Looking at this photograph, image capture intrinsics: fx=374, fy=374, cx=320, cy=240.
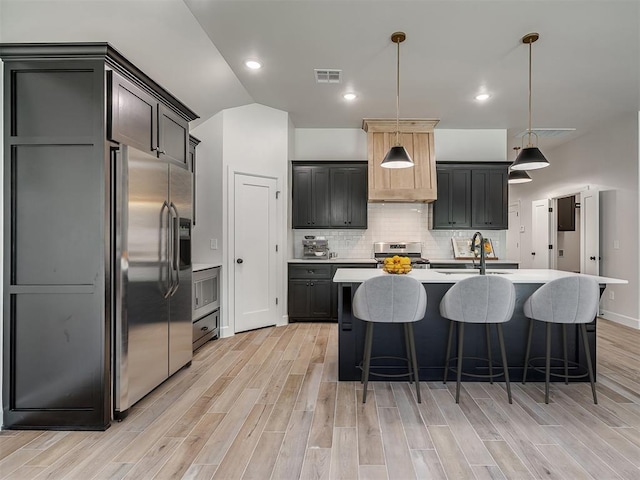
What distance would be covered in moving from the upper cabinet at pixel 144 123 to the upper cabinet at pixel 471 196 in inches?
155

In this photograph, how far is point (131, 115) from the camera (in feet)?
8.71

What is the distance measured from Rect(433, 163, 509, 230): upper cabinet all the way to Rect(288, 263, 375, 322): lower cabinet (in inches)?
63.9

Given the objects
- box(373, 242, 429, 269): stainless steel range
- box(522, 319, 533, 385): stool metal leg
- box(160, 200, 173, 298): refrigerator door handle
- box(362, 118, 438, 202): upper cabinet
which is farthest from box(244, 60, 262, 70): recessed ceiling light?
box(522, 319, 533, 385): stool metal leg

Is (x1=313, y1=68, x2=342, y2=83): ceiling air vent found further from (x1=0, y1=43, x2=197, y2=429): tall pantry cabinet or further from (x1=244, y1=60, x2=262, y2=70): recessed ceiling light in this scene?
(x1=0, y1=43, x2=197, y2=429): tall pantry cabinet

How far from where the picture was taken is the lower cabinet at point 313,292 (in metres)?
5.47

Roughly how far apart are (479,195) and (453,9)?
135 inches

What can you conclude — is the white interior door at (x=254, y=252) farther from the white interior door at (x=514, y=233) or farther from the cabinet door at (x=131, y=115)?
the white interior door at (x=514, y=233)

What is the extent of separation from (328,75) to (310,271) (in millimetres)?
2674

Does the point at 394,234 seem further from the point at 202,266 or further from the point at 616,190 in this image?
the point at 616,190

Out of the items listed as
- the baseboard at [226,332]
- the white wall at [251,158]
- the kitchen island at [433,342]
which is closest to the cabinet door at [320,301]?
the white wall at [251,158]

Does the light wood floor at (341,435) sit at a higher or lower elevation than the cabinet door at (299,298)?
lower

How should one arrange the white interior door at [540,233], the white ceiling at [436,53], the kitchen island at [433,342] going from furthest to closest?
the white interior door at [540,233]
the kitchen island at [433,342]
the white ceiling at [436,53]


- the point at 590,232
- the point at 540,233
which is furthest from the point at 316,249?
the point at 540,233

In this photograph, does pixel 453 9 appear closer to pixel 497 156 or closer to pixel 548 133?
pixel 497 156
